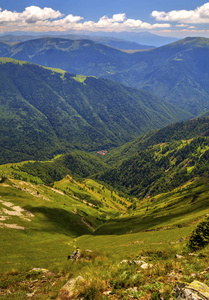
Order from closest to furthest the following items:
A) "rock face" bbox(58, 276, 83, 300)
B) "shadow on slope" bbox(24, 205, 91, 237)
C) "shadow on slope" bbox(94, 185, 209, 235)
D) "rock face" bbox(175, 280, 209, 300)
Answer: "rock face" bbox(175, 280, 209, 300) → "rock face" bbox(58, 276, 83, 300) → "shadow on slope" bbox(94, 185, 209, 235) → "shadow on slope" bbox(24, 205, 91, 237)

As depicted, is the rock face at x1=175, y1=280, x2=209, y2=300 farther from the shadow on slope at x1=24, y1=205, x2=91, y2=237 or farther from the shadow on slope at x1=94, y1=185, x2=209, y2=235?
the shadow on slope at x1=24, y1=205, x2=91, y2=237

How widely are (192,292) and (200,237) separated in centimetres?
1790

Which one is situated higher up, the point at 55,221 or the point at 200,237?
the point at 200,237

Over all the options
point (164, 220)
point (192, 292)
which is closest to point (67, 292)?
point (192, 292)

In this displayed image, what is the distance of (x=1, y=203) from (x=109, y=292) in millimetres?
109038

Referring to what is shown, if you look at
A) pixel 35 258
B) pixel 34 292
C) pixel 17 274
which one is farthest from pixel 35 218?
pixel 34 292

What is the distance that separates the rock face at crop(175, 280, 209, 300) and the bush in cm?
1583

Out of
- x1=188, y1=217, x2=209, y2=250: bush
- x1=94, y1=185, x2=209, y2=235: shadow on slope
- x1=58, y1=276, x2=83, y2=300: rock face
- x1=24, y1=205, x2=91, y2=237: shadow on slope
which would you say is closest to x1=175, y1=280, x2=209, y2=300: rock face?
x1=58, y1=276, x2=83, y2=300: rock face

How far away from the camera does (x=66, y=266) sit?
2945 cm

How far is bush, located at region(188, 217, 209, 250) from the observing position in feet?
92.5

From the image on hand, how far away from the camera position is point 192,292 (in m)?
13.3

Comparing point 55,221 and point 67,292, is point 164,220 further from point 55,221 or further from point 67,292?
point 67,292

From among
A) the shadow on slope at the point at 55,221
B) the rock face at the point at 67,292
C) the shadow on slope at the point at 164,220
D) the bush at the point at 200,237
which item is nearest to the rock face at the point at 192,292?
the rock face at the point at 67,292

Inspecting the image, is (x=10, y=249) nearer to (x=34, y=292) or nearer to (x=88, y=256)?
(x=88, y=256)
